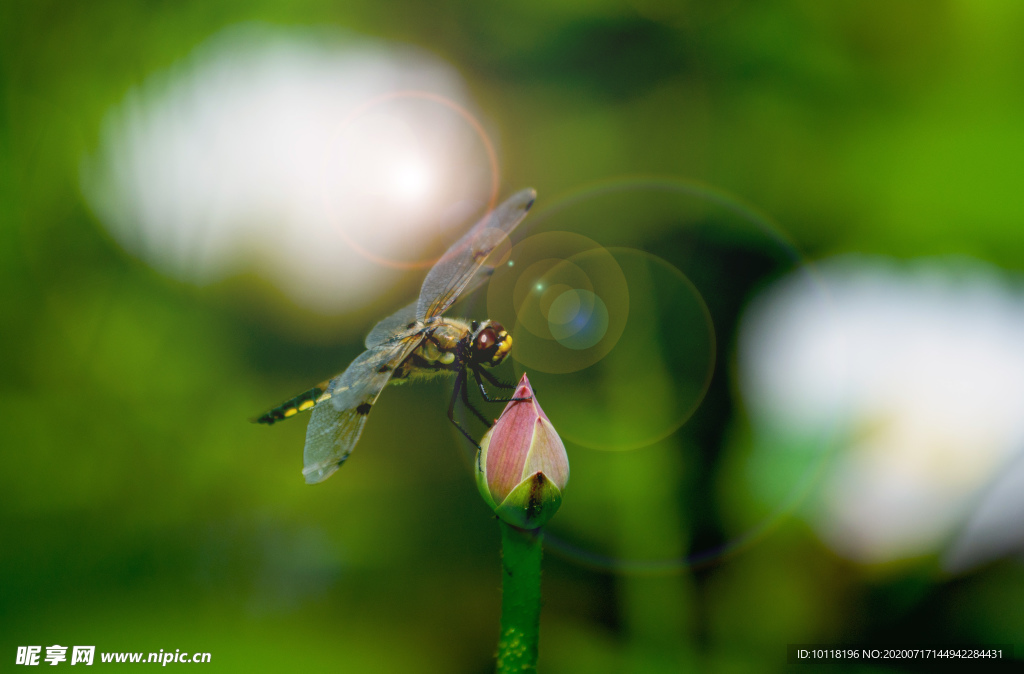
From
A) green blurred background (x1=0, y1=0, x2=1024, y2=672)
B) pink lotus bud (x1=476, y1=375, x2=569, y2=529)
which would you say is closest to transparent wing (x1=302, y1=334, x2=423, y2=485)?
pink lotus bud (x1=476, y1=375, x2=569, y2=529)

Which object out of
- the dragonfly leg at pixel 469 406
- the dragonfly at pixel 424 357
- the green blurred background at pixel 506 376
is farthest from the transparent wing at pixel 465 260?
the green blurred background at pixel 506 376

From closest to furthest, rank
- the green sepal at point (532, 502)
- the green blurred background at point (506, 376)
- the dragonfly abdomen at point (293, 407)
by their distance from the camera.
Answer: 1. the green sepal at point (532, 502)
2. the dragonfly abdomen at point (293, 407)
3. the green blurred background at point (506, 376)

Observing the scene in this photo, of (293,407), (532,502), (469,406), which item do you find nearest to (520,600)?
(532,502)

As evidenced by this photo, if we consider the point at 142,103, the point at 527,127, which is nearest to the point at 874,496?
the point at 527,127

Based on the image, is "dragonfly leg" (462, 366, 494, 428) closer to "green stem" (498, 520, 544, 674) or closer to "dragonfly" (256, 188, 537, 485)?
"dragonfly" (256, 188, 537, 485)

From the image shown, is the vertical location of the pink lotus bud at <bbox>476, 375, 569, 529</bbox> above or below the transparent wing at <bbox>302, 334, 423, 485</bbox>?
below

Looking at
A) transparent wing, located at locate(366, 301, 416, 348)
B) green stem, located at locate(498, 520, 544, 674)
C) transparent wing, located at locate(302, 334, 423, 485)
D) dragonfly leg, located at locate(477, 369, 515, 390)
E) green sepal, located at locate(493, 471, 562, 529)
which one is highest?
transparent wing, located at locate(366, 301, 416, 348)

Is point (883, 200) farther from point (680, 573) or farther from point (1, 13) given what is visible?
point (1, 13)

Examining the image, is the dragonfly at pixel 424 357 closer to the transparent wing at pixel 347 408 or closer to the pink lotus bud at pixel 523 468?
the transparent wing at pixel 347 408
